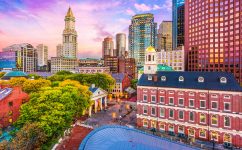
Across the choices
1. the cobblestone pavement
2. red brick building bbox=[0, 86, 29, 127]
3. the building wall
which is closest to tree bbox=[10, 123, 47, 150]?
red brick building bbox=[0, 86, 29, 127]

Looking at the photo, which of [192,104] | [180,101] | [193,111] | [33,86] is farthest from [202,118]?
[33,86]

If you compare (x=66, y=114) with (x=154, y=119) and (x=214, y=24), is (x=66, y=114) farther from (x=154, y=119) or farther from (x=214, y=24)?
(x=214, y=24)

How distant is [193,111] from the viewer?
4219cm

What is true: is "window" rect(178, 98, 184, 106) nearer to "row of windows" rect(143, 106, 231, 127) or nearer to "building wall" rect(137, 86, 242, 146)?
"building wall" rect(137, 86, 242, 146)

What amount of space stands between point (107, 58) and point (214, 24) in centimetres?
9642

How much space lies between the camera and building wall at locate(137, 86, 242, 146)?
123 feet

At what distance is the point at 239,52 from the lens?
11562cm

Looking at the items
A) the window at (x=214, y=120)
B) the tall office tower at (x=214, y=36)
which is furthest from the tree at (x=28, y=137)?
the tall office tower at (x=214, y=36)

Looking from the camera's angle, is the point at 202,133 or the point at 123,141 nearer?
the point at 123,141

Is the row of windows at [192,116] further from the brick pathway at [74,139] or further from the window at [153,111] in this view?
the brick pathway at [74,139]

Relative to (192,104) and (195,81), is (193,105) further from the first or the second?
(195,81)

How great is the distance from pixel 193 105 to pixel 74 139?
29480 mm

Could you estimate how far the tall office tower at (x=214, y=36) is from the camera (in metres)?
117

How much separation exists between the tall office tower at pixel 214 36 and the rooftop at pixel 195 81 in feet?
301
